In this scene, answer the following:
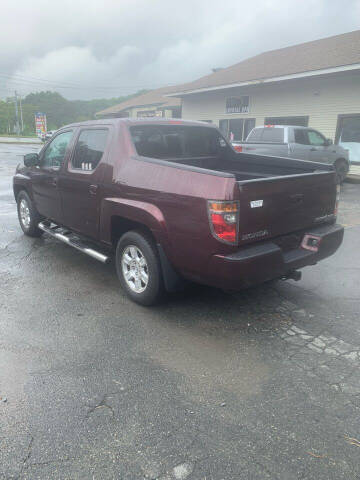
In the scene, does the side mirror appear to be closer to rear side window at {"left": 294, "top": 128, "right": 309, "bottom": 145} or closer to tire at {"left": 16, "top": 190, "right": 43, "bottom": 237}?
tire at {"left": 16, "top": 190, "right": 43, "bottom": 237}

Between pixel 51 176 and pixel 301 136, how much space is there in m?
9.01

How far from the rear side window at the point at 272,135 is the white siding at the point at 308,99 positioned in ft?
14.3

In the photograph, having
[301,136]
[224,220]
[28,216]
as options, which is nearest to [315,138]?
[301,136]

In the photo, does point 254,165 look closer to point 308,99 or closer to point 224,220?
point 224,220

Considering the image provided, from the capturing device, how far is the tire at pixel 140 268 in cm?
382

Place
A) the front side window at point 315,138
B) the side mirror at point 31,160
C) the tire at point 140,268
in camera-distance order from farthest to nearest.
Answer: the front side window at point 315,138 → the side mirror at point 31,160 → the tire at point 140,268

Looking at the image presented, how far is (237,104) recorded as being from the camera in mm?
18984

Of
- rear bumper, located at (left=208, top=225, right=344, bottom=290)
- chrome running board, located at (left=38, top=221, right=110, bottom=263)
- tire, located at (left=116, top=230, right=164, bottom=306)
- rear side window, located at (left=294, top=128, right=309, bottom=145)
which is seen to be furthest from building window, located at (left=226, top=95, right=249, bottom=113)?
rear bumper, located at (left=208, top=225, right=344, bottom=290)

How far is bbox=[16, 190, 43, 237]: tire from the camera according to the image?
6230mm

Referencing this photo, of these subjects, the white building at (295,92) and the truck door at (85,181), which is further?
the white building at (295,92)

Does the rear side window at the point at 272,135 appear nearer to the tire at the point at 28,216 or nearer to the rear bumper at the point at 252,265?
the tire at the point at 28,216

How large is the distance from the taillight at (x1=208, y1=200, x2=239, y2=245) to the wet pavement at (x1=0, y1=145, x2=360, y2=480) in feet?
3.22

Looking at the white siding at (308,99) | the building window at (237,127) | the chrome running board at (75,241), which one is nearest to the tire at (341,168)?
the white siding at (308,99)

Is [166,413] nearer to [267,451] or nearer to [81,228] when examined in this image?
[267,451]
